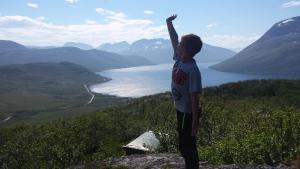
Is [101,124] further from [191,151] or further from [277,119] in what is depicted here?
[191,151]

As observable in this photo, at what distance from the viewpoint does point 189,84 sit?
28.8 ft

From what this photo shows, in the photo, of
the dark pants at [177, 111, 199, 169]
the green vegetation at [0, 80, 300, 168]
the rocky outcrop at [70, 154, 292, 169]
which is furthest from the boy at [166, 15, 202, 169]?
the green vegetation at [0, 80, 300, 168]

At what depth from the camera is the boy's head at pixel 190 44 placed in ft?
28.3

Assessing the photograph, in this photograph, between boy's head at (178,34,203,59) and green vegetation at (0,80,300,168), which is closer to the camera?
boy's head at (178,34,203,59)

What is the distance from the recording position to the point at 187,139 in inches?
370

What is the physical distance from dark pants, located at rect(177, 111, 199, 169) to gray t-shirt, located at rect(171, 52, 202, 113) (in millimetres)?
192

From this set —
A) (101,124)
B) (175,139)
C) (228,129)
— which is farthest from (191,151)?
(101,124)

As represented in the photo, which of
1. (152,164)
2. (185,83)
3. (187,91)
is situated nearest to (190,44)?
(185,83)

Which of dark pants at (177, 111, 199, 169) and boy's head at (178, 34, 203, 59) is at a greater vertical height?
boy's head at (178, 34, 203, 59)

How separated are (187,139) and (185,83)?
4.45ft

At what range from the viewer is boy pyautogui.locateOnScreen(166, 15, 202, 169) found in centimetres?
870

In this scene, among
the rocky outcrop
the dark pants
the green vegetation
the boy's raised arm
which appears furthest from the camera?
the green vegetation

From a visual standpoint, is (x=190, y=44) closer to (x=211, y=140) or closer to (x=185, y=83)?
(x=185, y=83)

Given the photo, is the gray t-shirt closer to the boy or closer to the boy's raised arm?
the boy
